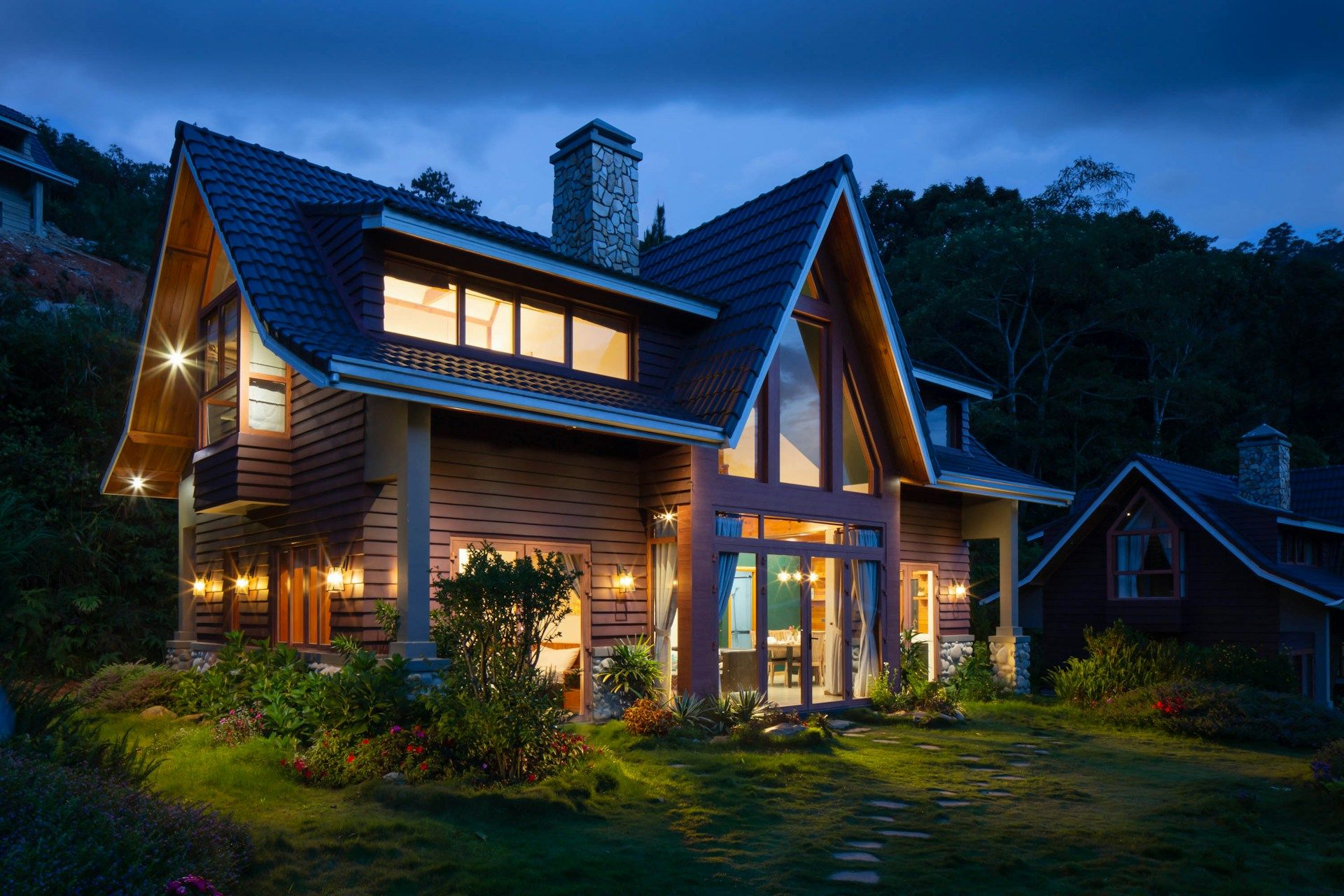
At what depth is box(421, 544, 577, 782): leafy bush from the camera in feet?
25.5

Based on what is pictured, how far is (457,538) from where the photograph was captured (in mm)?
10516

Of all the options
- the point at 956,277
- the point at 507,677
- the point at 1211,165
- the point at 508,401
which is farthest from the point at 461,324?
the point at 1211,165

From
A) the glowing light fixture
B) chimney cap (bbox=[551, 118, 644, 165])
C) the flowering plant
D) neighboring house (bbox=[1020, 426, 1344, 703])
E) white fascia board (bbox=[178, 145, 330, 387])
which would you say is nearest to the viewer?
white fascia board (bbox=[178, 145, 330, 387])

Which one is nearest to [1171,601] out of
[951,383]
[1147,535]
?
[1147,535]

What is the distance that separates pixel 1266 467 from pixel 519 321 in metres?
17.1

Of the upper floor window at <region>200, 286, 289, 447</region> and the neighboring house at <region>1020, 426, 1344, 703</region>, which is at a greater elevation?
the upper floor window at <region>200, 286, 289, 447</region>

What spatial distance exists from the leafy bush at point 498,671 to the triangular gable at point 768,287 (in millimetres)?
3952

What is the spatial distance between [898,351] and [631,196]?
168 inches

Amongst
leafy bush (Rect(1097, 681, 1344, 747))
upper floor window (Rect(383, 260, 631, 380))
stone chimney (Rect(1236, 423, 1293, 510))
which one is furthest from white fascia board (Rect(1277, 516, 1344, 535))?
upper floor window (Rect(383, 260, 631, 380))

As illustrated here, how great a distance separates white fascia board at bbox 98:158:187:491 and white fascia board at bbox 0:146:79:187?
Answer: 2105 centimetres

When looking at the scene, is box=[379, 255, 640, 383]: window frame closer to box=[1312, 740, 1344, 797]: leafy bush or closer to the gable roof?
box=[1312, 740, 1344, 797]: leafy bush

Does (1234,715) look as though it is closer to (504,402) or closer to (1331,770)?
(1331,770)

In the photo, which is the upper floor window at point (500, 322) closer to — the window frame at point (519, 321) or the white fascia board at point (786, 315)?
the window frame at point (519, 321)

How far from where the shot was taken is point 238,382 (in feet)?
37.6
